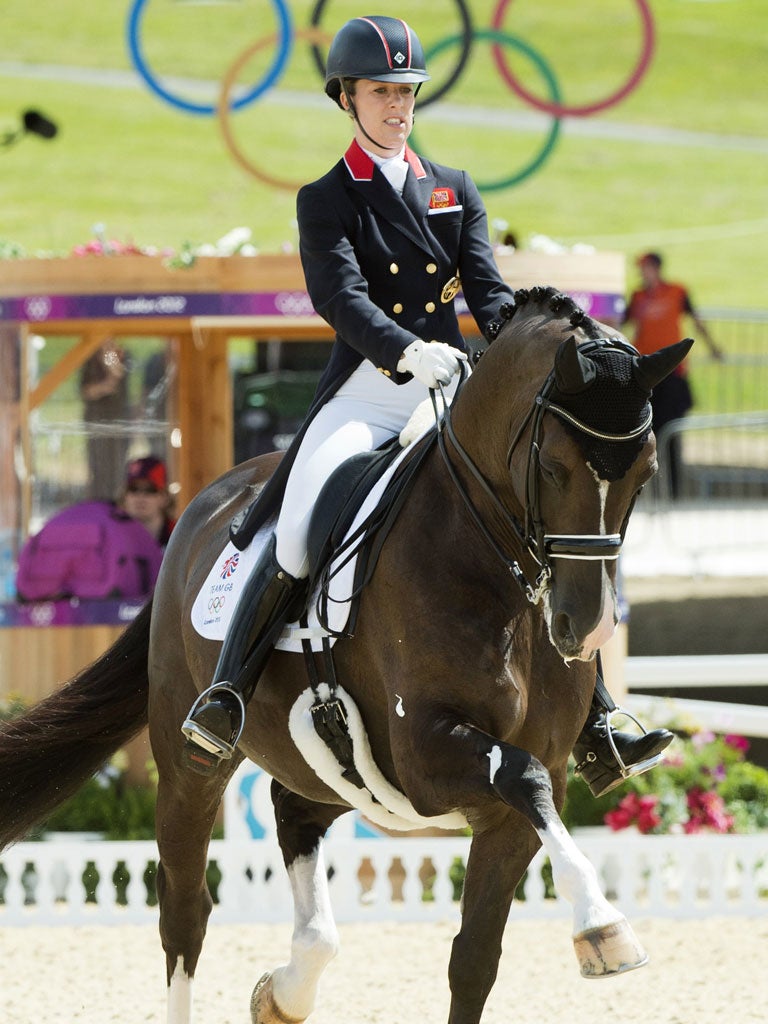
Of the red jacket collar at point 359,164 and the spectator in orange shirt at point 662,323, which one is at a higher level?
the red jacket collar at point 359,164

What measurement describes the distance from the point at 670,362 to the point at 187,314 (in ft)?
18.2

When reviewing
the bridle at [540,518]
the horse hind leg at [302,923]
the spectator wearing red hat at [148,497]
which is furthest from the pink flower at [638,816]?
the bridle at [540,518]

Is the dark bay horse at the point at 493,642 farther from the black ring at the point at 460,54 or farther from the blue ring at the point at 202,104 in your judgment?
the blue ring at the point at 202,104

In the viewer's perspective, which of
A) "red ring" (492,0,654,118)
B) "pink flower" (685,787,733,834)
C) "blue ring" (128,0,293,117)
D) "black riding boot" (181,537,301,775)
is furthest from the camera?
"red ring" (492,0,654,118)

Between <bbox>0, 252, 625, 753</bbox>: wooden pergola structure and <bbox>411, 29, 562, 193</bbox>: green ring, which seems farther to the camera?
<bbox>411, 29, 562, 193</bbox>: green ring

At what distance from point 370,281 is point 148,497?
4.95 meters

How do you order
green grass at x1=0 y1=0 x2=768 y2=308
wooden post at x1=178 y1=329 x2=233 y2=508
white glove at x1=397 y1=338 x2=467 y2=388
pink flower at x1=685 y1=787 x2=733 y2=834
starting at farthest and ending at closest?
green grass at x1=0 y1=0 x2=768 y2=308
wooden post at x1=178 y1=329 x2=233 y2=508
pink flower at x1=685 y1=787 x2=733 y2=834
white glove at x1=397 y1=338 x2=467 y2=388

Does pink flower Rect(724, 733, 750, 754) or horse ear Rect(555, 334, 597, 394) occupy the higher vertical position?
horse ear Rect(555, 334, 597, 394)

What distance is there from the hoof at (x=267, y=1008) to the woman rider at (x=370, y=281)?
0.97 meters

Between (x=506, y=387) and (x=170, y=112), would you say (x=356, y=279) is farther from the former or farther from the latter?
(x=170, y=112)

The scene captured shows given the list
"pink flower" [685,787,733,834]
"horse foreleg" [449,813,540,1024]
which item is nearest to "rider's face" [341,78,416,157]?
"horse foreleg" [449,813,540,1024]

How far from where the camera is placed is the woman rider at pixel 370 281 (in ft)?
16.2

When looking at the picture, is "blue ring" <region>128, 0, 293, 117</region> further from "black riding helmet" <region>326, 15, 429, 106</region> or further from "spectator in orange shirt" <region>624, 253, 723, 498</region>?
"black riding helmet" <region>326, 15, 429, 106</region>

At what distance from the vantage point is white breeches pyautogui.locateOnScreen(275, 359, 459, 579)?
5.09 meters
